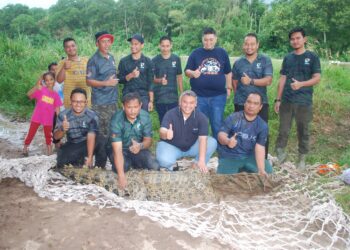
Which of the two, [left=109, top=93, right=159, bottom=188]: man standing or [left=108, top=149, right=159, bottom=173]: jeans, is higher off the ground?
[left=109, top=93, right=159, bottom=188]: man standing

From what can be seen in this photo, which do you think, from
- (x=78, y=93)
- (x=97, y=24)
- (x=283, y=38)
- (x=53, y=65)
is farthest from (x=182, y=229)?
(x=97, y=24)

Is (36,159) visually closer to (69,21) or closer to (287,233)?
(287,233)

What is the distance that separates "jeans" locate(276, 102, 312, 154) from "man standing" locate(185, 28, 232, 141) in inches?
29.4

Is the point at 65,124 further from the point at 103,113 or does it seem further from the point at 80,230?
the point at 80,230

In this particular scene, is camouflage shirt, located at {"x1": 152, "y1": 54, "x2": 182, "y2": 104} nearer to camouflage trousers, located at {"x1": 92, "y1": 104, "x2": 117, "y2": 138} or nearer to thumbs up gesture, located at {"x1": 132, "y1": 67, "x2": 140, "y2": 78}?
thumbs up gesture, located at {"x1": 132, "y1": 67, "x2": 140, "y2": 78}

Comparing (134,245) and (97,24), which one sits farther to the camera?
(97,24)

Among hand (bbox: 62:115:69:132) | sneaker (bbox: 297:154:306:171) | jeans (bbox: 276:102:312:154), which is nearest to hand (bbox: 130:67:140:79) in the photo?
hand (bbox: 62:115:69:132)

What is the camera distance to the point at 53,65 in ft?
18.5

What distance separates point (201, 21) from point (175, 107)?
17767 mm

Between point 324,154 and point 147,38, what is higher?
point 147,38

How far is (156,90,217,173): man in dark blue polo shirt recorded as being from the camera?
3.93 m

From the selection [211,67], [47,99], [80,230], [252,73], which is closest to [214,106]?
[211,67]

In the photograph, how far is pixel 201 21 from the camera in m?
21.0

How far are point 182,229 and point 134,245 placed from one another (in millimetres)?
384
